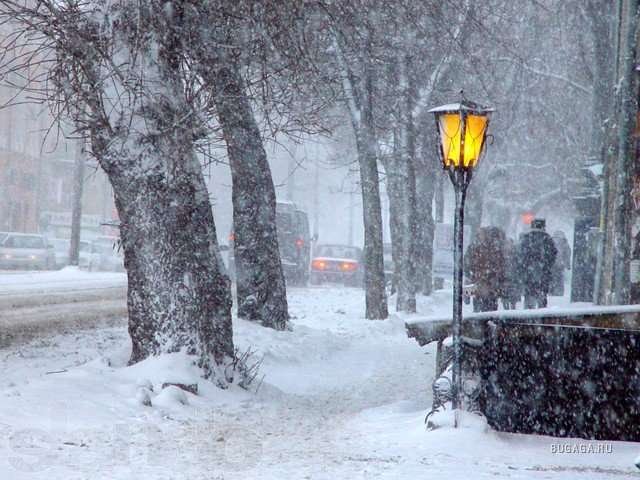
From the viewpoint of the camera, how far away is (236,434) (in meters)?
8.06

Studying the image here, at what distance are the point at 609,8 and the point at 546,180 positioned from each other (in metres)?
22.6

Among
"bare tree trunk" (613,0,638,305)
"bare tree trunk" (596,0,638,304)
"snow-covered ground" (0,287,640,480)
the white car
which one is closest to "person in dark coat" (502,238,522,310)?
"bare tree trunk" (596,0,638,304)

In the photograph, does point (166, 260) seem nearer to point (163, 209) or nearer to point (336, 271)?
point (163, 209)

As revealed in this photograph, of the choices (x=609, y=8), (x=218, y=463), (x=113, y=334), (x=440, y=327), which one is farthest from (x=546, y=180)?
(x=218, y=463)

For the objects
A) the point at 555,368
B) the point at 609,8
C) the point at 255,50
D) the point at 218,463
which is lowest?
the point at 218,463

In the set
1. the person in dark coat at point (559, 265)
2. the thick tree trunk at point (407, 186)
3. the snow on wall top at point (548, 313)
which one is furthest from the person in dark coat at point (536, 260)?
the person in dark coat at point (559, 265)

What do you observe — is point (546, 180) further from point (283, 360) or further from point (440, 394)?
point (440, 394)

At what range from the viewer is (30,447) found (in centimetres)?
668

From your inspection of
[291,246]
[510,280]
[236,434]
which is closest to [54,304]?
[510,280]

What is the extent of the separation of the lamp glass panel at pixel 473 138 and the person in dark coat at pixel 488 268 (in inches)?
340

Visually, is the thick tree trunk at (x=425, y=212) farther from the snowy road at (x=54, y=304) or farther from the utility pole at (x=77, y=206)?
the utility pole at (x=77, y=206)

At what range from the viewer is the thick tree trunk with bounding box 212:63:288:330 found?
576 inches

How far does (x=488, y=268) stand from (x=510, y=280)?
0.73 metres

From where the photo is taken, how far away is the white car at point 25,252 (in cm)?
A: 3875
